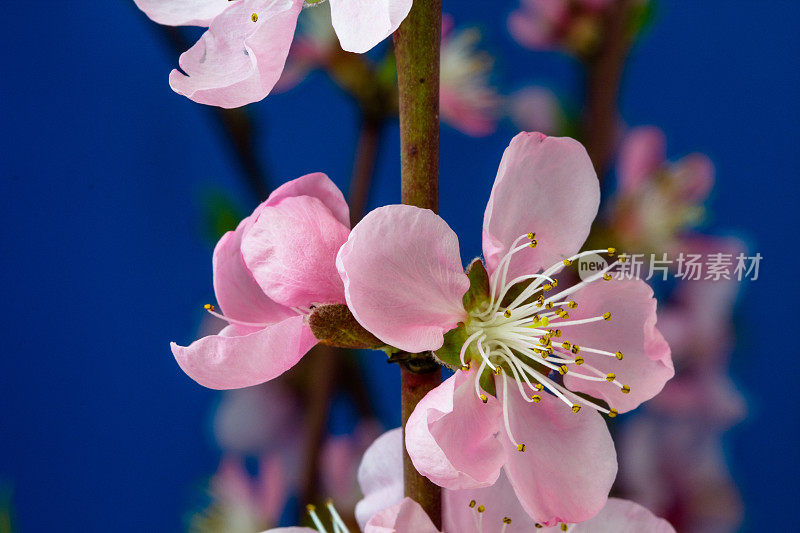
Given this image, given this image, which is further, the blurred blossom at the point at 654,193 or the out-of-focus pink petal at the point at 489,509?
the blurred blossom at the point at 654,193

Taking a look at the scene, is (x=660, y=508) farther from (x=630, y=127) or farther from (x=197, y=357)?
(x=197, y=357)

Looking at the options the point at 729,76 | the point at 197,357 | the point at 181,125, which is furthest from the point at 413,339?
the point at 729,76

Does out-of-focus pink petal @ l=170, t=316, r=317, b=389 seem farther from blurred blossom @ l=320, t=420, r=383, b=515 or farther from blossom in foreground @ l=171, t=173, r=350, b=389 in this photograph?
blurred blossom @ l=320, t=420, r=383, b=515

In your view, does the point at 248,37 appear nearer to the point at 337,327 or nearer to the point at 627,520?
the point at 337,327

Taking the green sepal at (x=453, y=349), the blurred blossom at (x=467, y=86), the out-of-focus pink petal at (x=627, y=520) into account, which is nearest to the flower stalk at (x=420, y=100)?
the green sepal at (x=453, y=349)

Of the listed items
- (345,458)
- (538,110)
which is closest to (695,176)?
(538,110)

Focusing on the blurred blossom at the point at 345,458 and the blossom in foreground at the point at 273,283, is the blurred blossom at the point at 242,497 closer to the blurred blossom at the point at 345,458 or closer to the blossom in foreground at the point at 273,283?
the blurred blossom at the point at 345,458
